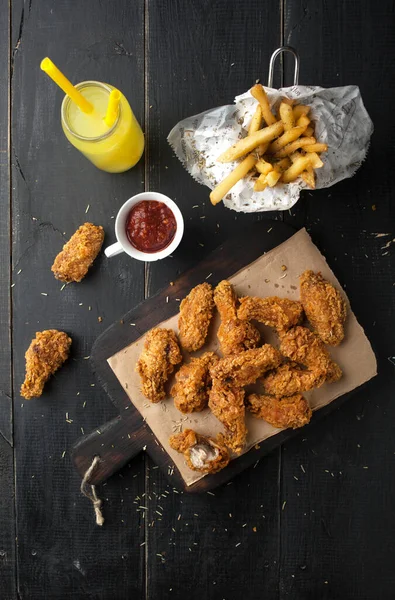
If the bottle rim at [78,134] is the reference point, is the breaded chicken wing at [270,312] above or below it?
below

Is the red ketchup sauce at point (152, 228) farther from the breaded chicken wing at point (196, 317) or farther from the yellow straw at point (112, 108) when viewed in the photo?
the yellow straw at point (112, 108)

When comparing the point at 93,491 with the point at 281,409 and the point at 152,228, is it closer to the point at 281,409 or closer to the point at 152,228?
the point at 281,409

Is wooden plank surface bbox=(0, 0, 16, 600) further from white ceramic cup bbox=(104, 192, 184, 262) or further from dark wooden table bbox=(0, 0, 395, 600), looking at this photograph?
white ceramic cup bbox=(104, 192, 184, 262)

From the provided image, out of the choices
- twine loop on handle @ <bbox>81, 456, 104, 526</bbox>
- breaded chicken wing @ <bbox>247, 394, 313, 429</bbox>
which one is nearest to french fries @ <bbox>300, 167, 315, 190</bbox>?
breaded chicken wing @ <bbox>247, 394, 313, 429</bbox>

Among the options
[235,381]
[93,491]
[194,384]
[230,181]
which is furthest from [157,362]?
[230,181]

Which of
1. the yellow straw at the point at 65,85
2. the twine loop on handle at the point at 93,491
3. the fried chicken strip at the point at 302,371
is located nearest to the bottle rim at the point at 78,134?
the yellow straw at the point at 65,85

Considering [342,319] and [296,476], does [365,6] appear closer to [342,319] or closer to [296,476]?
[342,319]
